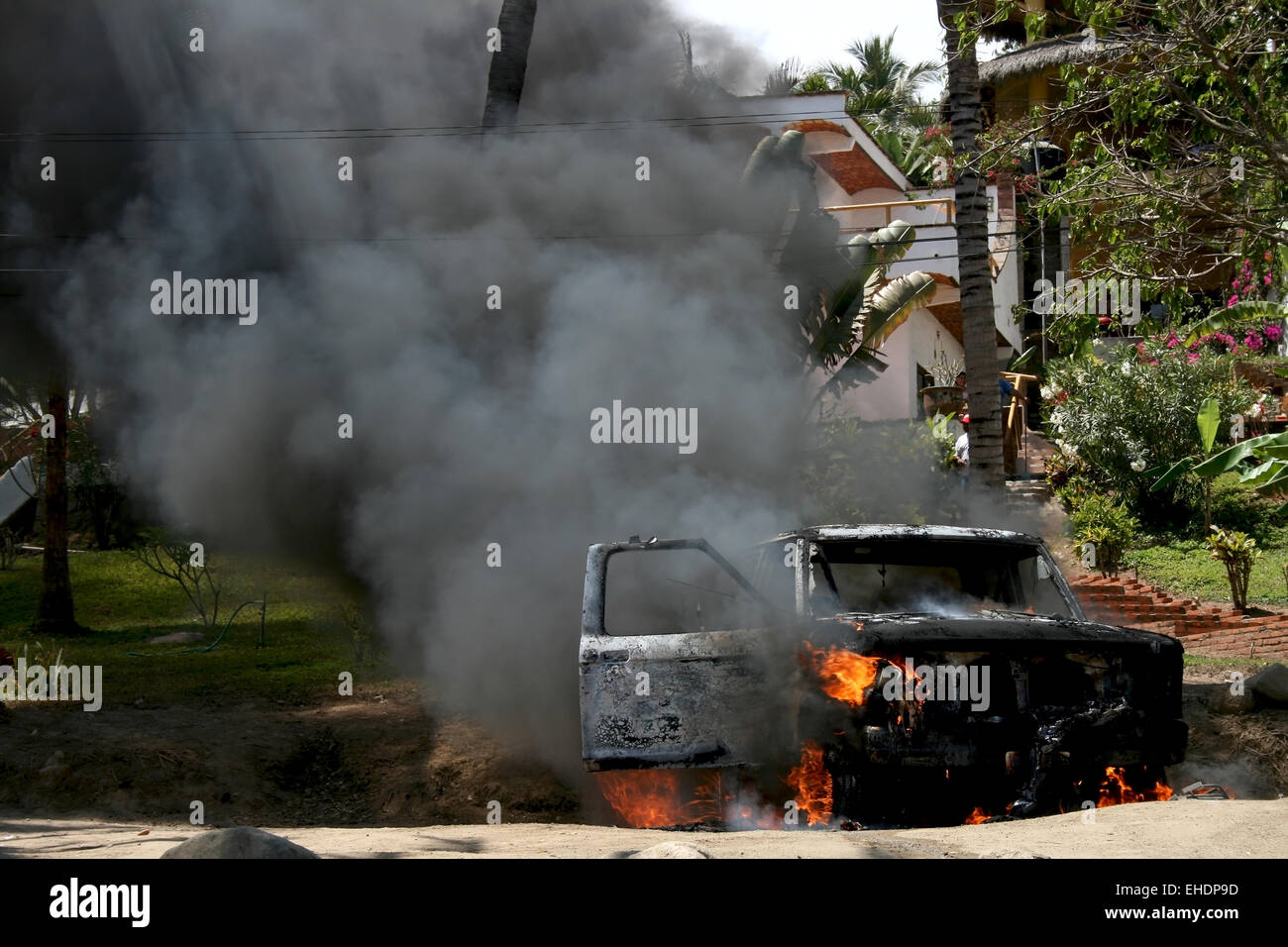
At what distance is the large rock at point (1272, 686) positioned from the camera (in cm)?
780

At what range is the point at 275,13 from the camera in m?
11.1

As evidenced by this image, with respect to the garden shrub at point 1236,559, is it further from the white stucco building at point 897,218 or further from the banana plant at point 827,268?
the white stucco building at point 897,218

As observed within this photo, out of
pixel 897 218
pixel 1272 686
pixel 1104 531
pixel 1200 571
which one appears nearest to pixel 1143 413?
pixel 1200 571

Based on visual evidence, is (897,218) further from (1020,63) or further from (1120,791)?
(1120,791)

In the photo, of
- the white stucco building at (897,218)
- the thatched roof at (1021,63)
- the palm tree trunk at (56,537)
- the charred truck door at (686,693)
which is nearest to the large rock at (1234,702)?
the charred truck door at (686,693)

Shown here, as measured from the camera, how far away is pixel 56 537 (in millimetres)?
13961

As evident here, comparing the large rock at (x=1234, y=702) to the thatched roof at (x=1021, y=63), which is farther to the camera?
the thatched roof at (x=1021, y=63)

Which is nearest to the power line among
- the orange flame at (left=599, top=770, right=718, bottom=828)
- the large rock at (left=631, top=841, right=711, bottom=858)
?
the orange flame at (left=599, top=770, right=718, bottom=828)

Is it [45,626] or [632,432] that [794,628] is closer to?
[632,432]

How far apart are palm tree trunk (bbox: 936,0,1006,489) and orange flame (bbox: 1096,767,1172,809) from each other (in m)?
5.54

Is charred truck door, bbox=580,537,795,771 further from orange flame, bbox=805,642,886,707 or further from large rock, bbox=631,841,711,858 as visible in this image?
large rock, bbox=631,841,711,858

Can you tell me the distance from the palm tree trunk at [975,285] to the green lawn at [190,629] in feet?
18.9

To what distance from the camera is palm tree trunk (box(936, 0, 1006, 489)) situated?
1064cm
